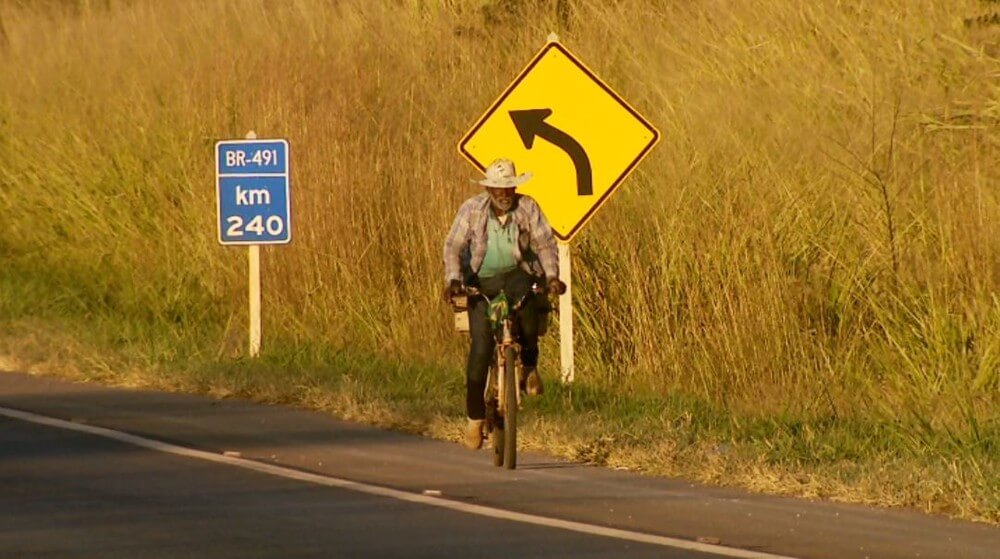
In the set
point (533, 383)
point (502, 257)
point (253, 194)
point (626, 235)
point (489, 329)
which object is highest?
point (253, 194)

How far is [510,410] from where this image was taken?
12969 millimetres

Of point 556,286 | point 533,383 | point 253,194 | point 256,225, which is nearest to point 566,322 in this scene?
point 533,383

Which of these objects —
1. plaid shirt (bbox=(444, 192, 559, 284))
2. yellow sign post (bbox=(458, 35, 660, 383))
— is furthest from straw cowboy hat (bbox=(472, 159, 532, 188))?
yellow sign post (bbox=(458, 35, 660, 383))

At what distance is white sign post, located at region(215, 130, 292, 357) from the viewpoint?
1884 cm

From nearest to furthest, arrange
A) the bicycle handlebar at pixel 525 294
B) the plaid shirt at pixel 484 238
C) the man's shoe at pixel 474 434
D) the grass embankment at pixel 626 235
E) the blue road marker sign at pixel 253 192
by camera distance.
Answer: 1. the bicycle handlebar at pixel 525 294
2. the plaid shirt at pixel 484 238
3. the man's shoe at pixel 474 434
4. the grass embankment at pixel 626 235
5. the blue road marker sign at pixel 253 192

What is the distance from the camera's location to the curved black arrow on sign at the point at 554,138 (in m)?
16.2

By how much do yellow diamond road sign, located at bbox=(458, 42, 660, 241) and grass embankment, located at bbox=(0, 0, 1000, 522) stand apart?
2.84 ft

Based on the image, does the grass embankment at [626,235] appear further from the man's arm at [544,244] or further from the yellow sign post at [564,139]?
the man's arm at [544,244]

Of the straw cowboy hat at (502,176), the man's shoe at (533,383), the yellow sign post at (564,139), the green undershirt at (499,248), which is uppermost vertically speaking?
the yellow sign post at (564,139)

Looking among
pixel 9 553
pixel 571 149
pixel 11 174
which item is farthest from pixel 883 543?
pixel 11 174

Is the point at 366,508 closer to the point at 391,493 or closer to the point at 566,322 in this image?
the point at 391,493

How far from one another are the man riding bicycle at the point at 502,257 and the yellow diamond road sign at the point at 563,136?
9.10 feet

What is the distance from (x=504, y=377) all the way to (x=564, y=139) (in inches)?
135

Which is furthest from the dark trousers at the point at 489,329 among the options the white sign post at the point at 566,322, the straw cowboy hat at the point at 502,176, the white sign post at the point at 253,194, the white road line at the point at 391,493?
the white sign post at the point at 253,194
